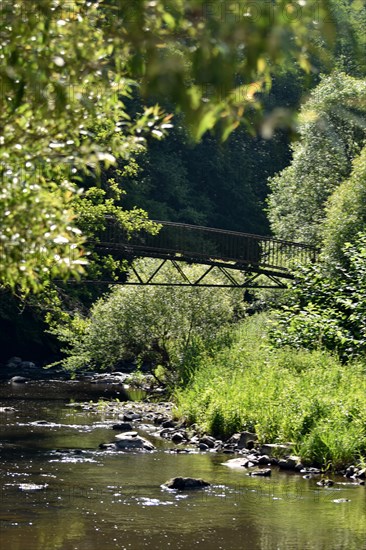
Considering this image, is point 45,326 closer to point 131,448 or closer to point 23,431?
point 23,431

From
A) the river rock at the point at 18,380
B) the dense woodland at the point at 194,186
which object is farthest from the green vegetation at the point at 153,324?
the river rock at the point at 18,380

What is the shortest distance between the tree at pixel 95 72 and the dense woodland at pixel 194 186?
0.7 inches

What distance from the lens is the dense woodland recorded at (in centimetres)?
664

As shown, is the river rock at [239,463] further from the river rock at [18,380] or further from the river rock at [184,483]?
the river rock at [18,380]

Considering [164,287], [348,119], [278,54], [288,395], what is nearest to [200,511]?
[288,395]

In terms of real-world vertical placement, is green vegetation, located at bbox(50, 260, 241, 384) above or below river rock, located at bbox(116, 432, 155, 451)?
above

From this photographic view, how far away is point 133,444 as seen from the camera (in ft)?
73.0

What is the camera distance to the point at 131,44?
290 inches

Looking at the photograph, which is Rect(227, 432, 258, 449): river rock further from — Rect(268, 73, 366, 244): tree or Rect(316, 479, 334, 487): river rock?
Rect(268, 73, 366, 244): tree

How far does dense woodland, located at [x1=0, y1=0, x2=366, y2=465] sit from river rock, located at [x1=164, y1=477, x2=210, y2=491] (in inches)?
122

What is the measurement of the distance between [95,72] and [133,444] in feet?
47.4

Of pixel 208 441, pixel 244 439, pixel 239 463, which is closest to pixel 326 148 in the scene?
pixel 208 441

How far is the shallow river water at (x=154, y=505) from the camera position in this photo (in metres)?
14.1

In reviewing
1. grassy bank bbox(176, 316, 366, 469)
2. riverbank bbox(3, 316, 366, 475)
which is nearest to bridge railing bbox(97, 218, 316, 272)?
riverbank bbox(3, 316, 366, 475)
